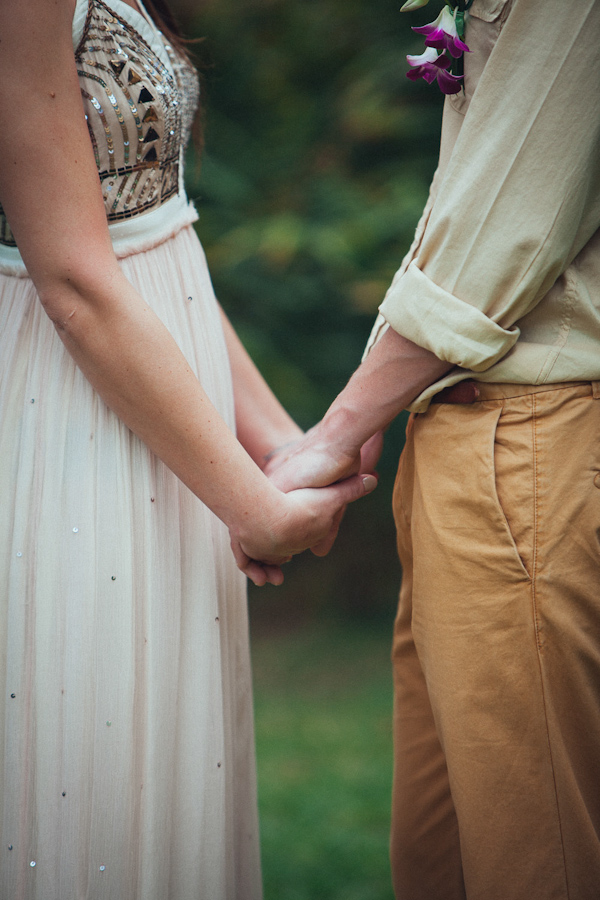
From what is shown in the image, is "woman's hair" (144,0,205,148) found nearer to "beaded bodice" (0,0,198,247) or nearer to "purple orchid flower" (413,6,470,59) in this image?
"beaded bodice" (0,0,198,247)

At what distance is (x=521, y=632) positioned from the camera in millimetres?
1041

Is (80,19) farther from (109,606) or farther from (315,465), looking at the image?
(109,606)

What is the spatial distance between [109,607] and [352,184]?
2579 millimetres

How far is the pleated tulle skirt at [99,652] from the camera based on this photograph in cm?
114

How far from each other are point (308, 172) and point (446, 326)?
2619mm

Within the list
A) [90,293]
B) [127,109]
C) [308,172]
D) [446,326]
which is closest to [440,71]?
[446,326]

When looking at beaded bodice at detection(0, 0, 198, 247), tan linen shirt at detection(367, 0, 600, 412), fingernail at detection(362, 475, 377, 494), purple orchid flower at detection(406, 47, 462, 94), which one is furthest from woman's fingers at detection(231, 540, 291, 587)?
purple orchid flower at detection(406, 47, 462, 94)

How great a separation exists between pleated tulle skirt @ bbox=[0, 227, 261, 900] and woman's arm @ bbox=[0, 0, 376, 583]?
84 millimetres

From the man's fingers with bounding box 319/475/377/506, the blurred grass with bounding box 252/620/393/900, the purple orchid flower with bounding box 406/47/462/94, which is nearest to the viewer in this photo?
the purple orchid flower with bounding box 406/47/462/94

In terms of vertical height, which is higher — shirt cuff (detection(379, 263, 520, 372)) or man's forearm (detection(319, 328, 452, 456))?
shirt cuff (detection(379, 263, 520, 372))

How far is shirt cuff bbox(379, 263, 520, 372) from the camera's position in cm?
104

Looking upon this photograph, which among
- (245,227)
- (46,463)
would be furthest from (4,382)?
(245,227)

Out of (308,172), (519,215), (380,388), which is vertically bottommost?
(308,172)

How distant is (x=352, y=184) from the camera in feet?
10.8
